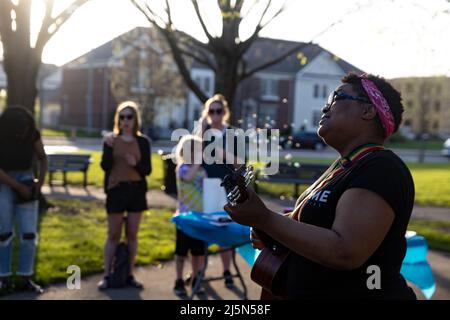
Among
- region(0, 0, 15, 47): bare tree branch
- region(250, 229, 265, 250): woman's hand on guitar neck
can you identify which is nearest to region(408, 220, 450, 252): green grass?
region(250, 229, 265, 250): woman's hand on guitar neck

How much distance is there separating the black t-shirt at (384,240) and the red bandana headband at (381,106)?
0.16 m

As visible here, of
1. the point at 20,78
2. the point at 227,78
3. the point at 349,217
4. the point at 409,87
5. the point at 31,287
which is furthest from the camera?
the point at 409,87

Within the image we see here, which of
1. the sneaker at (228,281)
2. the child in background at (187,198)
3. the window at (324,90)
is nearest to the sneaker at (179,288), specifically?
the child in background at (187,198)

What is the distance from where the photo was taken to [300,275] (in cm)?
233

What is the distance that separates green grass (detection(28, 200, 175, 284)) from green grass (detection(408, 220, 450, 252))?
4.23 metres

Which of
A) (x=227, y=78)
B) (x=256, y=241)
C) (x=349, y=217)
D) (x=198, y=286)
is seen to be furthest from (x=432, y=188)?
(x=349, y=217)

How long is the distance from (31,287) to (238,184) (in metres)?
4.55

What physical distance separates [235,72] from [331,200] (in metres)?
9.78

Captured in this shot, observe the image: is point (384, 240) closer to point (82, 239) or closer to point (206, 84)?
point (82, 239)

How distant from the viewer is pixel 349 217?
82.1 inches

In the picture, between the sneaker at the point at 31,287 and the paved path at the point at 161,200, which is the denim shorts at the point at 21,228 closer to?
the sneaker at the point at 31,287

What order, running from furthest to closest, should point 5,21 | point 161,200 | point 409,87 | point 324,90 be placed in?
point 409,87 → point 324,90 → point 161,200 → point 5,21

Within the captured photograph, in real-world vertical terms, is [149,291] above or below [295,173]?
below
